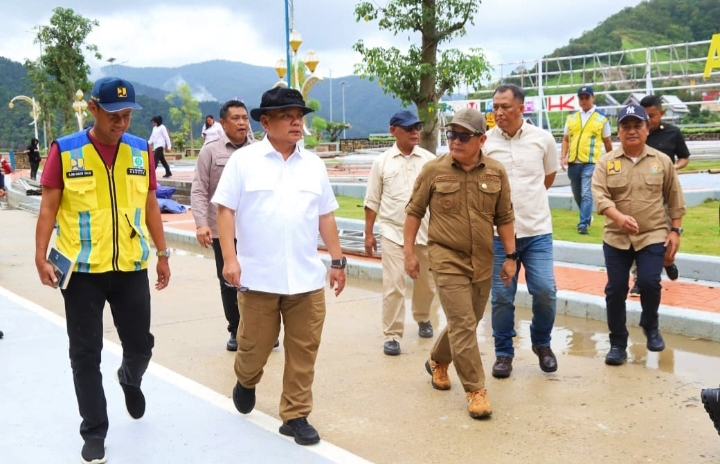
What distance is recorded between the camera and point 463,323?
4.58 m

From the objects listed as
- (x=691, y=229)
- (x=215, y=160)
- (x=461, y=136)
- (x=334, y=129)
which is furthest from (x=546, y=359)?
(x=334, y=129)

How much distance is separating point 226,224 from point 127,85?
87 centimetres

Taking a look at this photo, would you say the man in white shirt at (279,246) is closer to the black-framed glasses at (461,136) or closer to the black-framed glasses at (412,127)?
the black-framed glasses at (461,136)

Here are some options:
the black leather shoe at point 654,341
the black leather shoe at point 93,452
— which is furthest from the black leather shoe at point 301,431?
the black leather shoe at point 654,341

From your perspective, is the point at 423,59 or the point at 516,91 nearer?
the point at 516,91

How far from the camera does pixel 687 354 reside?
5.76 metres

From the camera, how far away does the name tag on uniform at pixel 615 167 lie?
5.48 m

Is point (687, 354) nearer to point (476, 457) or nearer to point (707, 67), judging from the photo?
point (476, 457)

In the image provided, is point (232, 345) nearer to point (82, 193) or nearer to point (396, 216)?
point (396, 216)

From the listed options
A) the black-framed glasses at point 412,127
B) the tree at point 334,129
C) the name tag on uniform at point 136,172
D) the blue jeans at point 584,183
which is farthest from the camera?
the tree at point 334,129

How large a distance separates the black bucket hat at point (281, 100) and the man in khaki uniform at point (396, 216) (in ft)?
6.86

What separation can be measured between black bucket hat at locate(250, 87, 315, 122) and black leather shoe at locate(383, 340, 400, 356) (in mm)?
2471

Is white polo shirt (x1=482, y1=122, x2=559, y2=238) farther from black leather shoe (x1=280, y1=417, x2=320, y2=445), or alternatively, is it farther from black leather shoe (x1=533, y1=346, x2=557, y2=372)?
black leather shoe (x1=280, y1=417, x2=320, y2=445)

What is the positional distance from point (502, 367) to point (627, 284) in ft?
3.62
